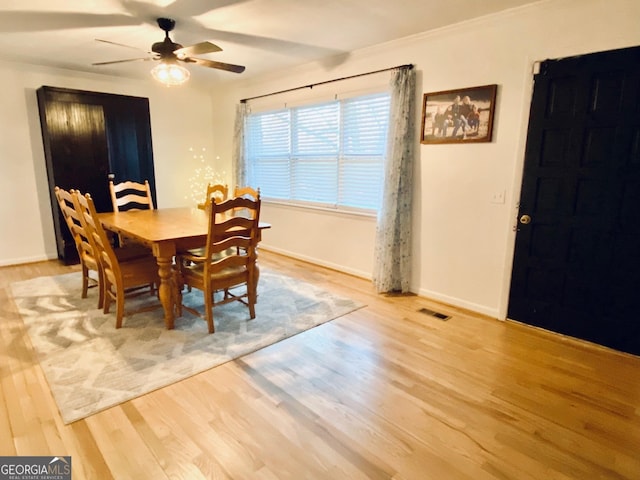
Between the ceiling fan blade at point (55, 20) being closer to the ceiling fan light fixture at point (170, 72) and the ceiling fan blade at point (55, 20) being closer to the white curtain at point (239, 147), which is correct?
the ceiling fan light fixture at point (170, 72)

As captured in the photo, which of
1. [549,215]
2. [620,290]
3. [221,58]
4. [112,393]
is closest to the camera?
[112,393]

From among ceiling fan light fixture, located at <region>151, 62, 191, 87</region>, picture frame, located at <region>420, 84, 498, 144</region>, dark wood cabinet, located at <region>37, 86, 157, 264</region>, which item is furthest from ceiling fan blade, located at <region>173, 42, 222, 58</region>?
dark wood cabinet, located at <region>37, 86, 157, 264</region>

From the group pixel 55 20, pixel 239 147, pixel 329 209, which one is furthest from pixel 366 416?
pixel 239 147

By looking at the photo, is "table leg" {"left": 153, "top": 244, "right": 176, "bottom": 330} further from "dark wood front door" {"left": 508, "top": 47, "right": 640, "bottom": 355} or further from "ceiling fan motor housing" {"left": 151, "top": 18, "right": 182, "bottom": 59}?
"dark wood front door" {"left": 508, "top": 47, "right": 640, "bottom": 355}

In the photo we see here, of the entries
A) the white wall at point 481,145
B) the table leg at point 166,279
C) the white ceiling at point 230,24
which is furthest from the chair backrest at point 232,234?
the white wall at point 481,145

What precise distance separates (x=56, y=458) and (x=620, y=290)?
3486 millimetres

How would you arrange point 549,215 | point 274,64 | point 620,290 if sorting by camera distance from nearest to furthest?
point 620,290, point 549,215, point 274,64

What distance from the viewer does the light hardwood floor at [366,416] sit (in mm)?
1586

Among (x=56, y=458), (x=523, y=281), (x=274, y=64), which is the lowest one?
(x=56, y=458)

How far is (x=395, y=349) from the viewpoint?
2600mm

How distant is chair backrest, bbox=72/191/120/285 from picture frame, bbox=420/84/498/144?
9.40 ft

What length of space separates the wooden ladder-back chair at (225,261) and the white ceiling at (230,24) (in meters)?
1.53

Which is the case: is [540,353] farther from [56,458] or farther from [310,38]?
[310,38]

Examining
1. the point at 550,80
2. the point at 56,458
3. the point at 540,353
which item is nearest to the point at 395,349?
the point at 540,353
